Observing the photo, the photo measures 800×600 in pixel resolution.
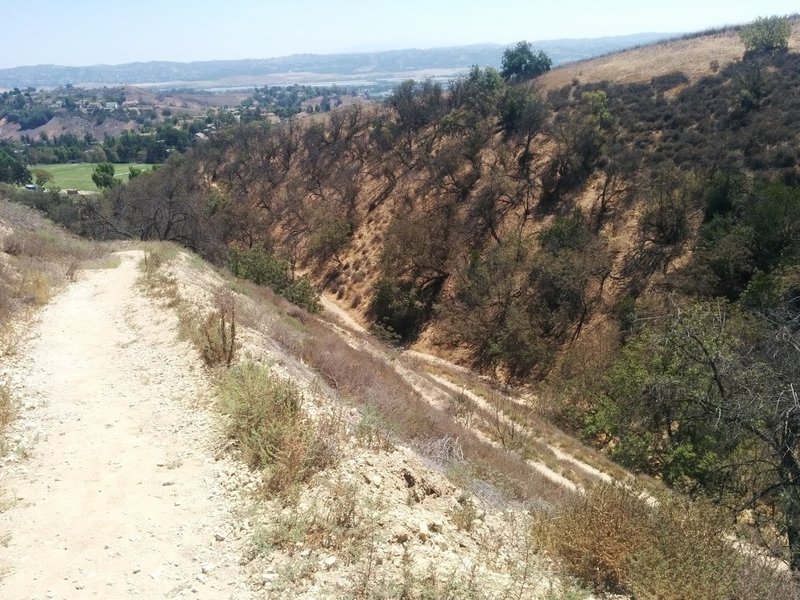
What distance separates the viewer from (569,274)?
2786cm

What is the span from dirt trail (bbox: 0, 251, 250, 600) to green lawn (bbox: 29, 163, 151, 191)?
9006 centimetres

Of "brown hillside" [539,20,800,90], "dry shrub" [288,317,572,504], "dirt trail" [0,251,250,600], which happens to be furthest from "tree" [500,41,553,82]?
"dirt trail" [0,251,250,600]

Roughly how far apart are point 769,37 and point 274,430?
58.2 metres

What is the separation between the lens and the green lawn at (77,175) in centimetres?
9044

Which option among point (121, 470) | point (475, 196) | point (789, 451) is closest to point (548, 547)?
point (789, 451)

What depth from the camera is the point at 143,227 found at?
109 feet

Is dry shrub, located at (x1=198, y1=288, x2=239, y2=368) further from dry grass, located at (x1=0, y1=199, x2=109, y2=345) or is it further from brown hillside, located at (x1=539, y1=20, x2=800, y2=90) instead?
brown hillside, located at (x1=539, y1=20, x2=800, y2=90)

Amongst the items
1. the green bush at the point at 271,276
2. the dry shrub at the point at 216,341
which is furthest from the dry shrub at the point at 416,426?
the green bush at the point at 271,276

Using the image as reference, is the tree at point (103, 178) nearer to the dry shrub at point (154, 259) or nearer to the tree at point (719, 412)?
the dry shrub at point (154, 259)

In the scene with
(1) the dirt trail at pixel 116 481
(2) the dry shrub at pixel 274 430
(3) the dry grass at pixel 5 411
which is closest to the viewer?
(1) the dirt trail at pixel 116 481

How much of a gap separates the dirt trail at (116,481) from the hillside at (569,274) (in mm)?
1153

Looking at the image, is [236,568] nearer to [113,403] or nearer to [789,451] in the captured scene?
[113,403]

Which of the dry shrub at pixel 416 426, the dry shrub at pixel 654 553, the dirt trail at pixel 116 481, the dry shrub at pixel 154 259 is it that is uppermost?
the dry shrub at pixel 154 259

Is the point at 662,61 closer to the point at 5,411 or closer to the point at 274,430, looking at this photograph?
the point at 274,430
